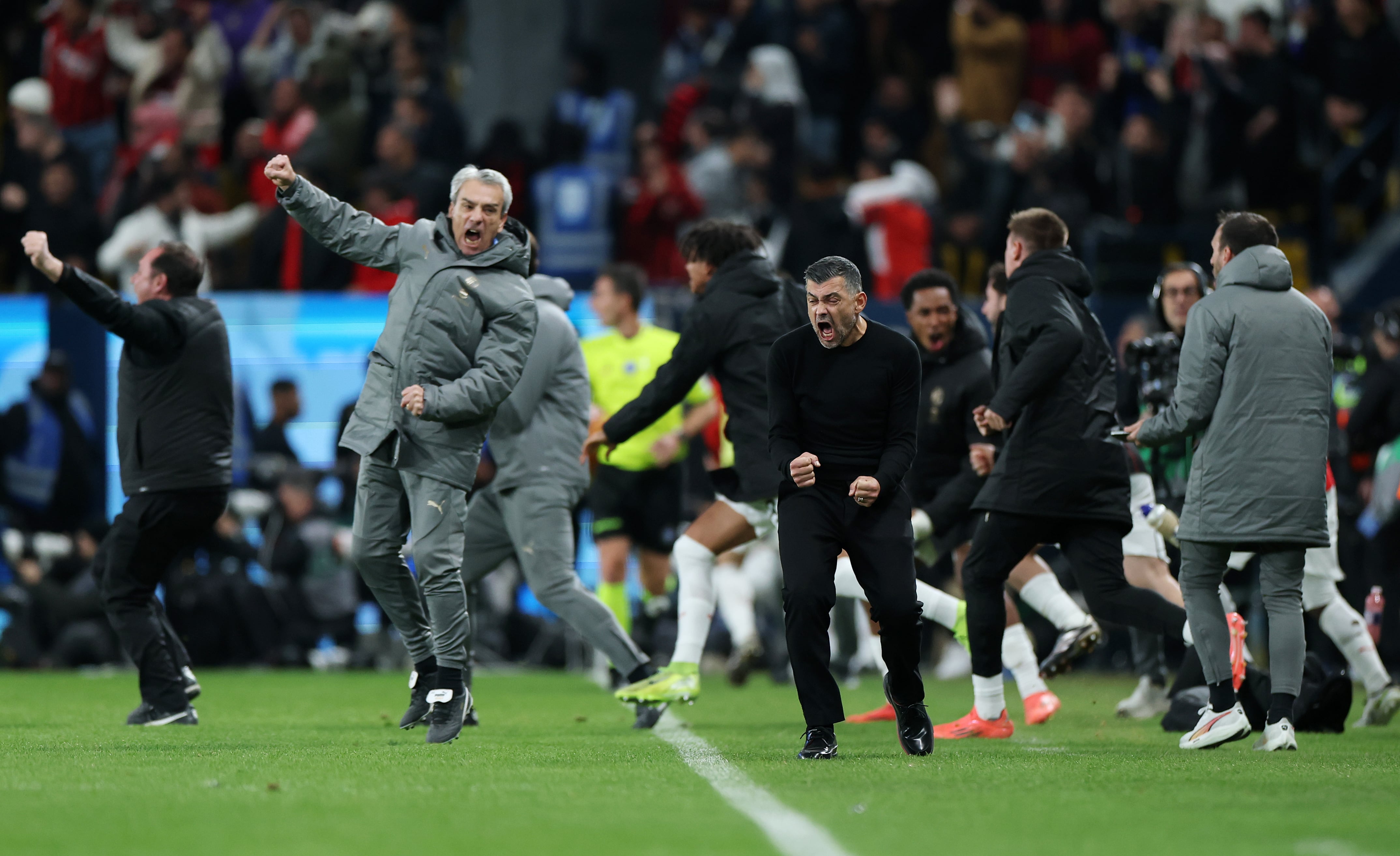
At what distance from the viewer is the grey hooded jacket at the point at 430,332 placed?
829cm

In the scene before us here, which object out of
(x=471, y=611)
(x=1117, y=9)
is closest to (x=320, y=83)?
(x=1117, y=9)

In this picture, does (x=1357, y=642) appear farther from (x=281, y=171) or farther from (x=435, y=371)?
(x=281, y=171)

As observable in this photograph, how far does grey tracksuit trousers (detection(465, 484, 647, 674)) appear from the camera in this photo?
366 inches

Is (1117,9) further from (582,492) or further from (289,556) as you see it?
(582,492)

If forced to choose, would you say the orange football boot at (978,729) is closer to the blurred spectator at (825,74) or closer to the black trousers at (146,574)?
the black trousers at (146,574)

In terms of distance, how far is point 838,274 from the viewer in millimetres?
7527

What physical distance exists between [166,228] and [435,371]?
32.1ft

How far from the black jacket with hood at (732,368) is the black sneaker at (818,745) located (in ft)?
6.27

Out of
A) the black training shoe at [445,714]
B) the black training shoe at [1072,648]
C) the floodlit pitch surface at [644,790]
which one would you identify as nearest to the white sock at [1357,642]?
the floodlit pitch surface at [644,790]

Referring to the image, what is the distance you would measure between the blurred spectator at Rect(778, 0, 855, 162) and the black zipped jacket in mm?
11389

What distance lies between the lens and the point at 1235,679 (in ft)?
27.8

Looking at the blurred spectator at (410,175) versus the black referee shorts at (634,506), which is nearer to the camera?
the black referee shorts at (634,506)

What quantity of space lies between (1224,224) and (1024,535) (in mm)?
1617

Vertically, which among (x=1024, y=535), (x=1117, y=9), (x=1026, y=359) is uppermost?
(x=1117, y=9)
